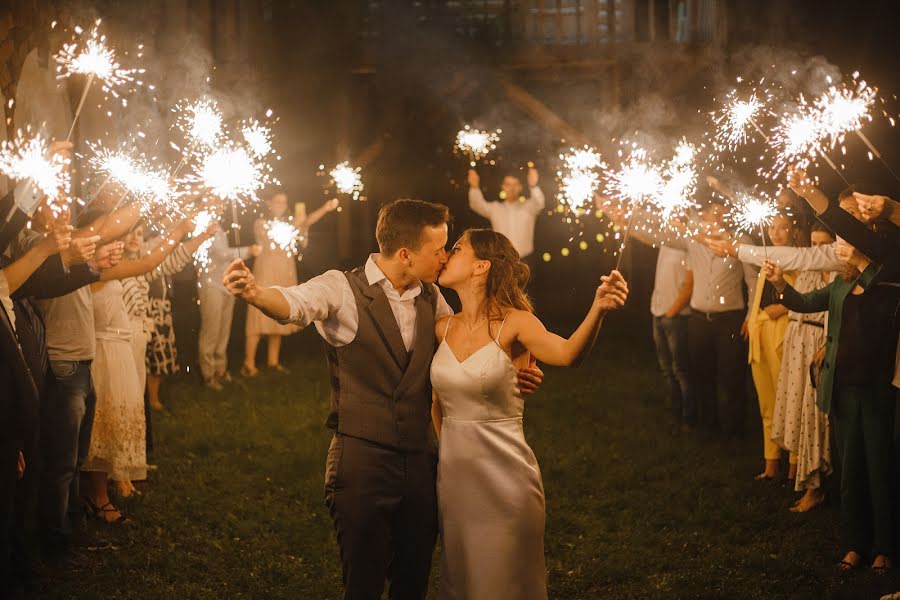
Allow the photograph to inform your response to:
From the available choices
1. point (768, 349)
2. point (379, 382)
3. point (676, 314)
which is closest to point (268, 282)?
point (676, 314)

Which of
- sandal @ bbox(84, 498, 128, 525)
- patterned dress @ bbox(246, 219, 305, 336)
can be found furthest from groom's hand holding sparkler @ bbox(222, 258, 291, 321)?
patterned dress @ bbox(246, 219, 305, 336)

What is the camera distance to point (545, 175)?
664 inches

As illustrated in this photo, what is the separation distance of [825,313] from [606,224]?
11.4 meters

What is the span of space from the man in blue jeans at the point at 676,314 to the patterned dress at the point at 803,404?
157cm

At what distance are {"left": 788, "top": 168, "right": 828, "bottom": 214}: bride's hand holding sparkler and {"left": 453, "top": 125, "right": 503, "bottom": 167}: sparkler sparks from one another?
10997 mm

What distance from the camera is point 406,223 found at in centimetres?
393

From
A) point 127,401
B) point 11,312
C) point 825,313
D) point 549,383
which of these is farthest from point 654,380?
point 11,312

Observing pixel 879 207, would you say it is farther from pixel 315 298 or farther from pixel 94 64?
pixel 94 64

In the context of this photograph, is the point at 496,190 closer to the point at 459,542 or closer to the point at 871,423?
the point at 871,423

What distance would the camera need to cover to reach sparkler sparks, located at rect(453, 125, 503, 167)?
52.7ft

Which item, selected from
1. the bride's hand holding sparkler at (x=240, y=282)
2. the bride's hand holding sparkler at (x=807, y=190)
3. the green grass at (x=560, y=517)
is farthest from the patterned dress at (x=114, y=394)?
the bride's hand holding sparkler at (x=807, y=190)

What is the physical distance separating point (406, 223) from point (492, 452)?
107 cm

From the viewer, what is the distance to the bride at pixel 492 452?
370 cm

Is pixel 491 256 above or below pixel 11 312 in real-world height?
above
